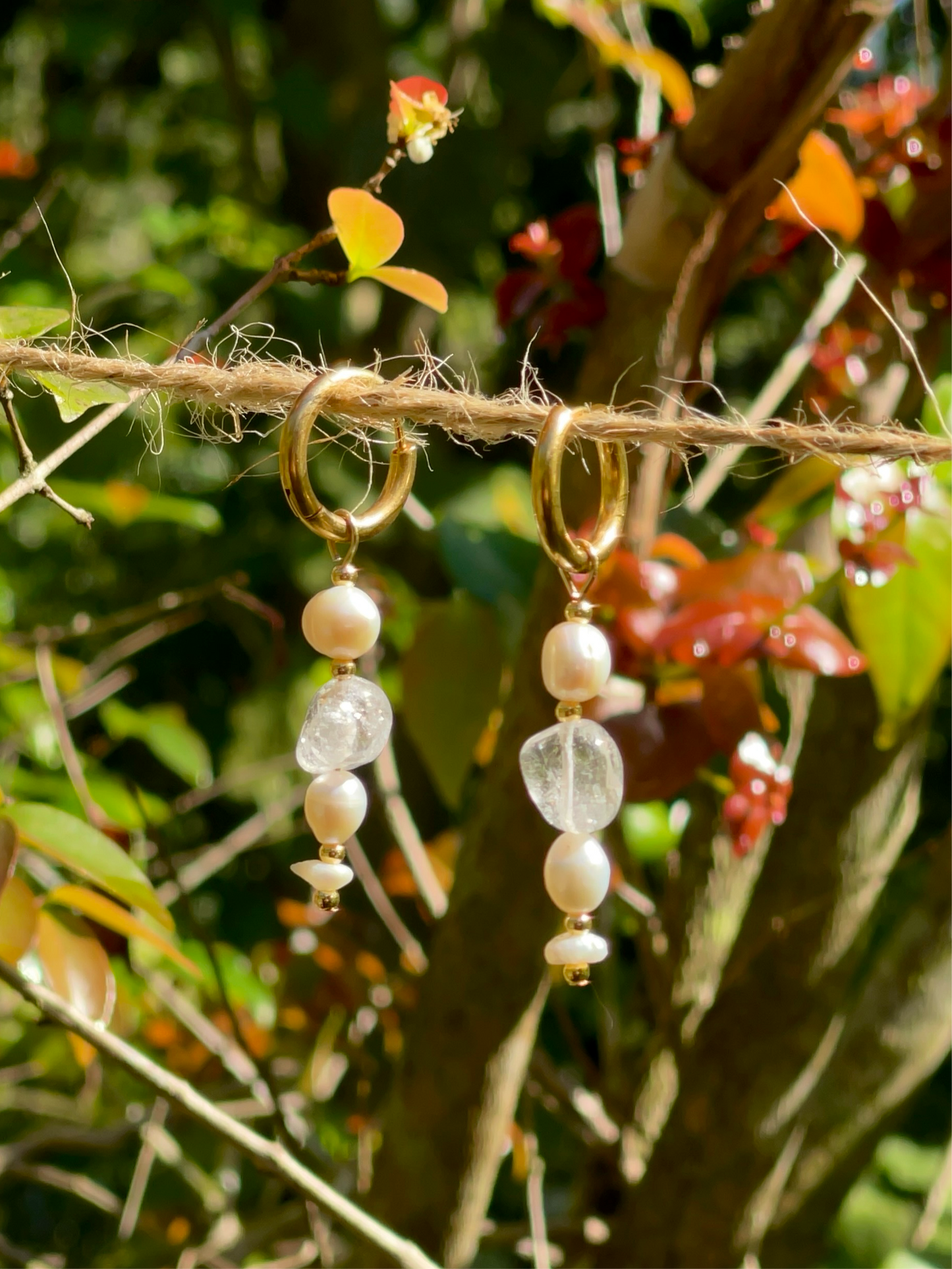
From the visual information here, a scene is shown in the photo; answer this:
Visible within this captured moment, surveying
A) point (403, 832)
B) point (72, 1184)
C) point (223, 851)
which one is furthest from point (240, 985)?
point (403, 832)

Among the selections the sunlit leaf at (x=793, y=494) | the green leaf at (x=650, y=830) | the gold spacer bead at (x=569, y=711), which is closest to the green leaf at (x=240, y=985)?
the green leaf at (x=650, y=830)

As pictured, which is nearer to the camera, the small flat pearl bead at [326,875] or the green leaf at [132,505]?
the small flat pearl bead at [326,875]

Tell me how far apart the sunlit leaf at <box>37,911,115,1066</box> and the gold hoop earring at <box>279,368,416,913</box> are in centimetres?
20

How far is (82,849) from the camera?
475 millimetres

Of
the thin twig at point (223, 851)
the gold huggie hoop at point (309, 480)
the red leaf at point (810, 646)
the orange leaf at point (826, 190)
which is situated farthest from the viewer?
the thin twig at point (223, 851)

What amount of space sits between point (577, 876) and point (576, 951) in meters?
0.02

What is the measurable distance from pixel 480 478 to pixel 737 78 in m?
0.61

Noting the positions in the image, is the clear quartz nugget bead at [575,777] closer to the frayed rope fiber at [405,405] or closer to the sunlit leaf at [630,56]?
the frayed rope fiber at [405,405]

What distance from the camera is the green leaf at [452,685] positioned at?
69 cm

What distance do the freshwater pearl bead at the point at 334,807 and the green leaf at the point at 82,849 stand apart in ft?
0.48

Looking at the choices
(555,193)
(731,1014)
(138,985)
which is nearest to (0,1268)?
(138,985)

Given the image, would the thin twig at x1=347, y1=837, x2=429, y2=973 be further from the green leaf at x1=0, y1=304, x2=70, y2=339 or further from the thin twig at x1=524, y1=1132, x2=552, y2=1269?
the green leaf at x1=0, y1=304, x2=70, y2=339

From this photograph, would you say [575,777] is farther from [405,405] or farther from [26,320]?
[26,320]

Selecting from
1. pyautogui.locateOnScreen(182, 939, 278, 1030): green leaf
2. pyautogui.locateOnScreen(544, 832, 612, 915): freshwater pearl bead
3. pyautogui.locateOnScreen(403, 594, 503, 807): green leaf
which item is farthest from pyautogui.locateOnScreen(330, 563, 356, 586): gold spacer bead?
pyautogui.locateOnScreen(182, 939, 278, 1030): green leaf
